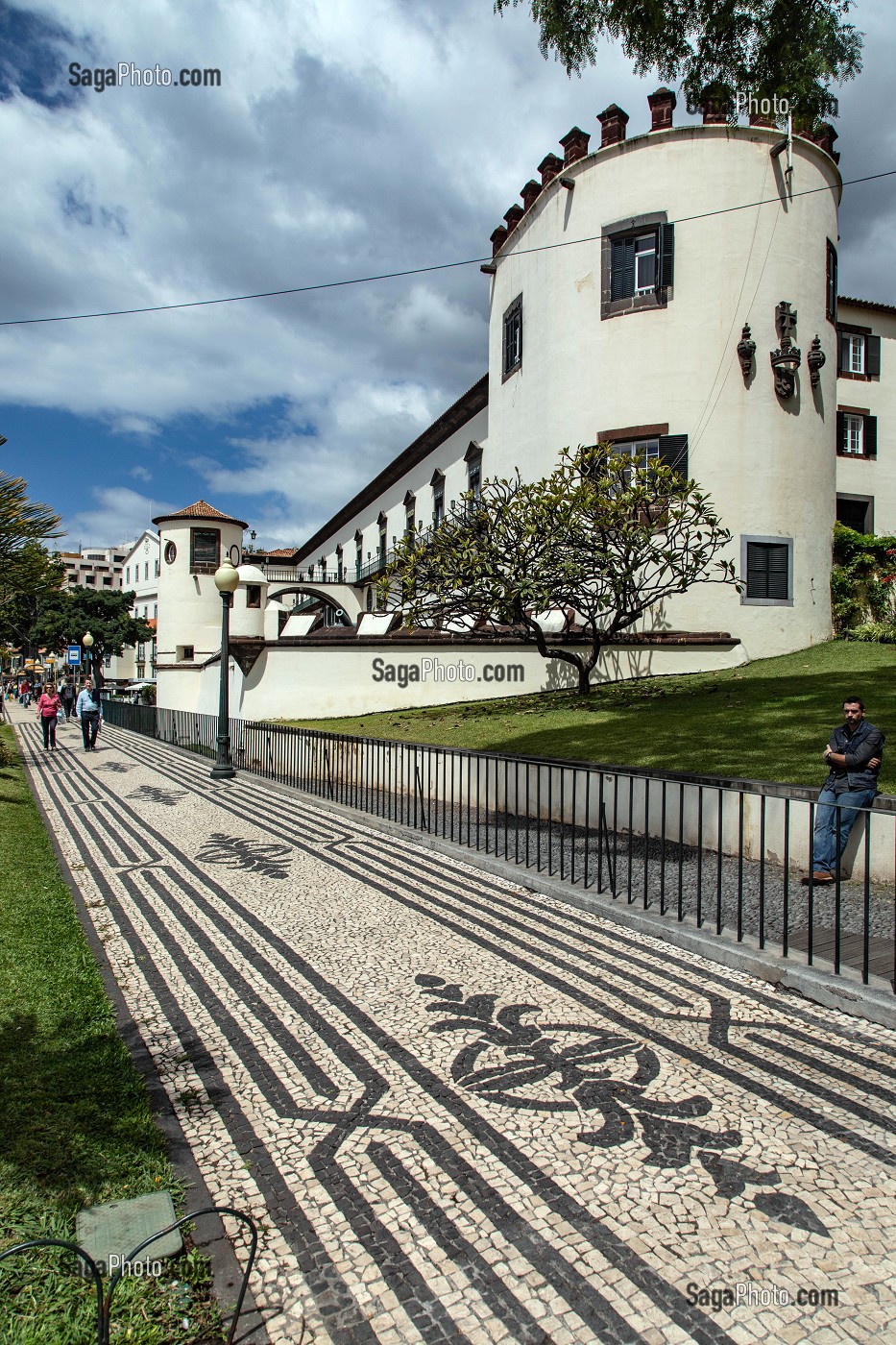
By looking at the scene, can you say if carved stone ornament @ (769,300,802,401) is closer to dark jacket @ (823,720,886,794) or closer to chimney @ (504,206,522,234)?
chimney @ (504,206,522,234)

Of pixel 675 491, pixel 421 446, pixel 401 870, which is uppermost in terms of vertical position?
pixel 421 446

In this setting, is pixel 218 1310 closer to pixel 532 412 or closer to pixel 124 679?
pixel 532 412

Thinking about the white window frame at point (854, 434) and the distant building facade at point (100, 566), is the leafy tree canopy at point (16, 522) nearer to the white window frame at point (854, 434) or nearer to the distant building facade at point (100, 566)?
the white window frame at point (854, 434)

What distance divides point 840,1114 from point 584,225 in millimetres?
22186

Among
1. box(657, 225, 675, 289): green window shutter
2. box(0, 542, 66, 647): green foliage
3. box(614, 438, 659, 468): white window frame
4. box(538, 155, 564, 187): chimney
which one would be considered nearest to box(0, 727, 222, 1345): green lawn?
box(0, 542, 66, 647): green foliage

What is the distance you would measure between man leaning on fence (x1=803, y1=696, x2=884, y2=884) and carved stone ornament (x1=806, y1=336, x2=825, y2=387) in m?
16.2

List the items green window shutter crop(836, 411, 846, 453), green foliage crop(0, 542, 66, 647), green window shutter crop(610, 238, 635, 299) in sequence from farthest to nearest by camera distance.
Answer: green window shutter crop(836, 411, 846, 453) < green window shutter crop(610, 238, 635, 299) < green foliage crop(0, 542, 66, 647)

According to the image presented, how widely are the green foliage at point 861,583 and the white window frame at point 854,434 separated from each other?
13.4 ft

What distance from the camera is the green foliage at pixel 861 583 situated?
20.4 m

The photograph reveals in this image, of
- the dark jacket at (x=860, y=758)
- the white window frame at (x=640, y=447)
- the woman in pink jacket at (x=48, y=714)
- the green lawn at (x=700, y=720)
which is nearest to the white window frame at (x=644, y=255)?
the white window frame at (x=640, y=447)

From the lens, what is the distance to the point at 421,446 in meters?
34.5

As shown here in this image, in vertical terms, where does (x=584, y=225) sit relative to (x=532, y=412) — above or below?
above

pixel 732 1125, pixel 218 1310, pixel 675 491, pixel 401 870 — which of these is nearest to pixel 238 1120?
pixel 218 1310

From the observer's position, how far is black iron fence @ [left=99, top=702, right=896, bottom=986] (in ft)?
16.6
